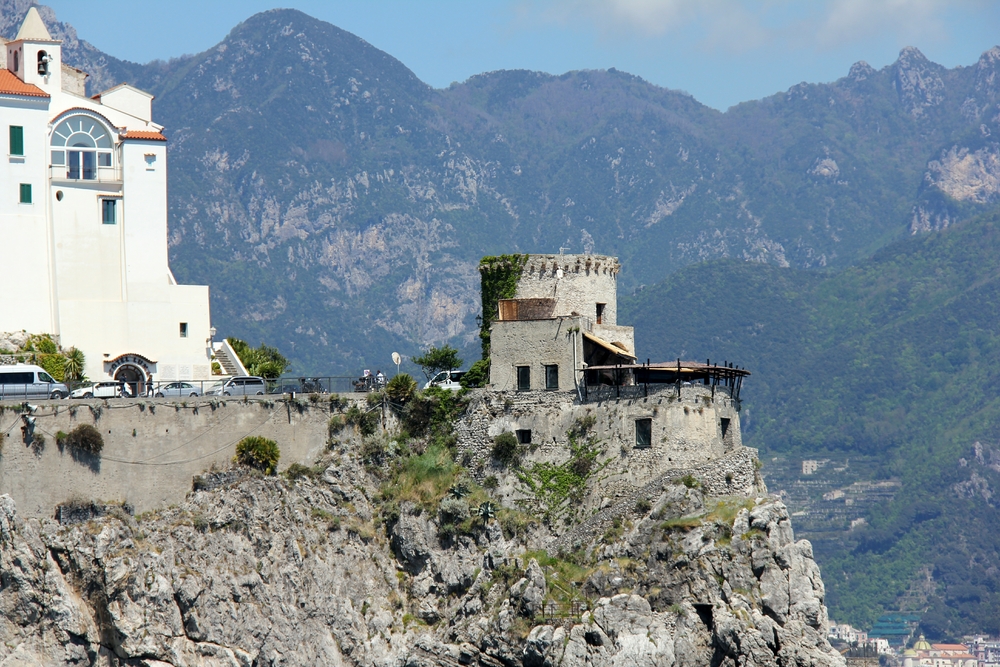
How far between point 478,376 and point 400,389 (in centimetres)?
408

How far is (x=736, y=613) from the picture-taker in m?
77.2

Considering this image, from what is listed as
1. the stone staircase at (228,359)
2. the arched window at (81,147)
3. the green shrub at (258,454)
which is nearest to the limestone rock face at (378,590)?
the green shrub at (258,454)

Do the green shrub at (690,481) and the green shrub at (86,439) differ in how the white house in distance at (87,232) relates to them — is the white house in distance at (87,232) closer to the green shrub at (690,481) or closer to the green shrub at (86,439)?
the green shrub at (86,439)

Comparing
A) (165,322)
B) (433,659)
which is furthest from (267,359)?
(433,659)

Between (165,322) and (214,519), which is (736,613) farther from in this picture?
(165,322)

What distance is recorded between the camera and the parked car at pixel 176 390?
273 feet

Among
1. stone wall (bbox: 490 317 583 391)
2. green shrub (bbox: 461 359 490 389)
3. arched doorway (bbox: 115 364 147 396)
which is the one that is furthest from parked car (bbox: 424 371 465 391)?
arched doorway (bbox: 115 364 147 396)

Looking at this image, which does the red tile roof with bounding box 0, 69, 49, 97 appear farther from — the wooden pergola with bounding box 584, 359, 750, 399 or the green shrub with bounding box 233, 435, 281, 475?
the wooden pergola with bounding box 584, 359, 750, 399

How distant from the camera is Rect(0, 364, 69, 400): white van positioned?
262 feet

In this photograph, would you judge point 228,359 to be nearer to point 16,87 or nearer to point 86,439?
point 86,439

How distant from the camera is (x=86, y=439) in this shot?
78812mm

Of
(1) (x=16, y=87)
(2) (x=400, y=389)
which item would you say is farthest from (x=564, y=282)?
(1) (x=16, y=87)

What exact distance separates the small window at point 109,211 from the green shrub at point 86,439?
13737mm

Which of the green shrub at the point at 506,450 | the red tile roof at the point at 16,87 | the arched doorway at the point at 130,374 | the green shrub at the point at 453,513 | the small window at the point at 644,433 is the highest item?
the red tile roof at the point at 16,87
